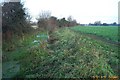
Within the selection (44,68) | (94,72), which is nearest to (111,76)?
(94,72)

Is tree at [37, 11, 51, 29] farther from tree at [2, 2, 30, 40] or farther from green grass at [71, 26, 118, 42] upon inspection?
tree at [2, 2, 30, 40]

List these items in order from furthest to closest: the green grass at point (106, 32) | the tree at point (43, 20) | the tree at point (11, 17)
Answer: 1. the tree at point (43, 20)
2. the green grass at point (106, 32)
3. the tree at point (11, 17)

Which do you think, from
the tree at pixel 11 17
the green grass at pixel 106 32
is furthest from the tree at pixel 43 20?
the tree at pixel 11 17

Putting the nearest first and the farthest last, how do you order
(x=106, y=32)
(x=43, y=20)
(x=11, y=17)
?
(x=11, y=17)
(x=106, y=32)
(x=43, y=20)

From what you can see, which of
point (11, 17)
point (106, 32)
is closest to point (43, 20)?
point (106, 32)

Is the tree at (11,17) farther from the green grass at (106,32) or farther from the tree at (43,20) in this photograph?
the tree at (43,20)

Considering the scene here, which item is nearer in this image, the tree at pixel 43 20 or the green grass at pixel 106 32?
the green grass at pixel 106 32

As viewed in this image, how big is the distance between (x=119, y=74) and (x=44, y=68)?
84.9 inches

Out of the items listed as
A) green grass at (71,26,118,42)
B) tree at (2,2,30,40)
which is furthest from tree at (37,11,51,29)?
tree at (2,2,30,40)

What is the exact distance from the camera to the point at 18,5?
16562 millimetres

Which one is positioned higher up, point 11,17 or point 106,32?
point 11,17

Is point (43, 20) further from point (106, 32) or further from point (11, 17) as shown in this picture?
point (11, 17)

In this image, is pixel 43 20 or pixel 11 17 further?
pixel 43 20

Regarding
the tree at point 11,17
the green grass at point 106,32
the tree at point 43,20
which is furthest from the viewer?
the tree at point 43,20
